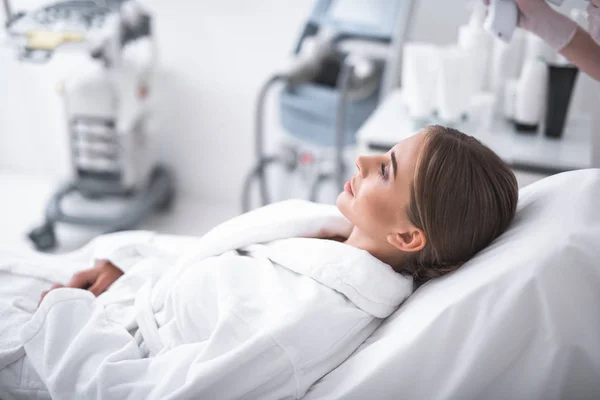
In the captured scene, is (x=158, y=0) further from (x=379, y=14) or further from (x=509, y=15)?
(x=509, y=15)

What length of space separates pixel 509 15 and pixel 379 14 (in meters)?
0.83

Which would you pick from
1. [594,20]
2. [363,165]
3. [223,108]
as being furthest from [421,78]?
[223,108]

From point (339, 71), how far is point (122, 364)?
5.12 ft

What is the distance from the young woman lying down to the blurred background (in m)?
0.60

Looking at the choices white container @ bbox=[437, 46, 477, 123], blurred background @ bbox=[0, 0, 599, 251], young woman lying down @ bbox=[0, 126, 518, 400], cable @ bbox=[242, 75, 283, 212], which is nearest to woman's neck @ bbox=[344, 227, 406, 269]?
young woman lying down @ bbox=[0, 126, 518, 400]

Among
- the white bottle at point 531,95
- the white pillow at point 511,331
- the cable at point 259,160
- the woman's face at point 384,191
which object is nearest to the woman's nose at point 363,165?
the woman's face at point 384,191

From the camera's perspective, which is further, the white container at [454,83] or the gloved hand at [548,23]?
the white container at [454,83]

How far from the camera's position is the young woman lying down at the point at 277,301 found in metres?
0.89

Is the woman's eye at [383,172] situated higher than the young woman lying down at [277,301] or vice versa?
the woman's eye at [383,172]

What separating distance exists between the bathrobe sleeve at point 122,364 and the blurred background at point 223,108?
2.83ft

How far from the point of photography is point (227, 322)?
2.99 ft

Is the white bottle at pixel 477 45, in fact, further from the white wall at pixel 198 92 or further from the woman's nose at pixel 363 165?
the white wall at pixel 198 92

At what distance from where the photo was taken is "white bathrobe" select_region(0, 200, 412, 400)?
2.88 feet

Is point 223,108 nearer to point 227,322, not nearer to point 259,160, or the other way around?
→ point 259,160
